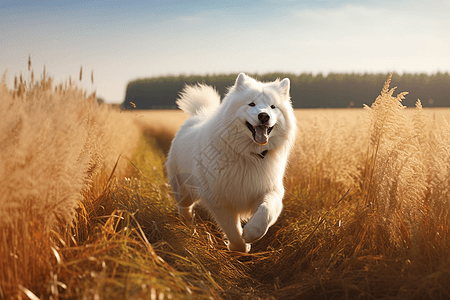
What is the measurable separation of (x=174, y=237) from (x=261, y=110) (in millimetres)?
1486

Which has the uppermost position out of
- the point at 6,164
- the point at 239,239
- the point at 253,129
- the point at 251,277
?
the point at 253,129

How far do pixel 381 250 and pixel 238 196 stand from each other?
1.38 m

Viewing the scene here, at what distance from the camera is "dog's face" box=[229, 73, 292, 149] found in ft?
9.52

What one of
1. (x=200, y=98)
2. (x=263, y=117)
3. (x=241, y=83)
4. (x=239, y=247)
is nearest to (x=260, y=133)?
(x=263, y=117)

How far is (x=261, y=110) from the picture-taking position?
2889 mm

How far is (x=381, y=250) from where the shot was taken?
98.2 inches

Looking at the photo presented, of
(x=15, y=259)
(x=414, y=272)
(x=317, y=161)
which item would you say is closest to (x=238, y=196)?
(x=414, y=272)

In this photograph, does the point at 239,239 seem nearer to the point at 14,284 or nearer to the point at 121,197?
the point at 121,197

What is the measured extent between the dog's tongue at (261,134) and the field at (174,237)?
111 centimetres

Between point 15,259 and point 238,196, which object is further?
point 238,196

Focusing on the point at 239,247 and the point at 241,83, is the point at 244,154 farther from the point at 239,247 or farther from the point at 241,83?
the point at 239,247

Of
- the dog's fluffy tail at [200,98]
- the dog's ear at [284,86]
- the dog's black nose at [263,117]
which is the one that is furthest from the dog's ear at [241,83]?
the dog's fluffy tail at [200,98]

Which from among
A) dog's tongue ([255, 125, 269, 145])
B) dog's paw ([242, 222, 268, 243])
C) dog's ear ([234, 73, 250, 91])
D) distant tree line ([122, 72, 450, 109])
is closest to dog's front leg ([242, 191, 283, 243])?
dog's paw ([242, 222, 268, 243])

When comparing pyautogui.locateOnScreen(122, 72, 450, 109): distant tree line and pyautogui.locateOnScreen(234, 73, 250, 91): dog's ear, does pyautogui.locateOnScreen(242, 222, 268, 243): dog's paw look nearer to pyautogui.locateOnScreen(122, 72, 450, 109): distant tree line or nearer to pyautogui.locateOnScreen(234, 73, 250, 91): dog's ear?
pyautogui.locateOnScreen(234, 73, 250, 91): dog's ear
